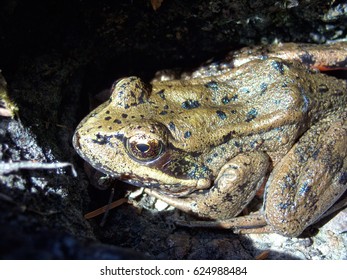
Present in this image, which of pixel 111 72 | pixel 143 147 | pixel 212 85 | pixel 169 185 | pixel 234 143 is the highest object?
pixel 111 72

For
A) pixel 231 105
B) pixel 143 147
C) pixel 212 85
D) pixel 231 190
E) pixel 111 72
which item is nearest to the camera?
pixel 143 147

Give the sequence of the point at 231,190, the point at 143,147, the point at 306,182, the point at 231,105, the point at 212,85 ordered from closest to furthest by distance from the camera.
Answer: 1. the point at 143,147
2. the point at 306,182
3. the point at 231,190
4. the point at 231,105
5. the point at 212,85

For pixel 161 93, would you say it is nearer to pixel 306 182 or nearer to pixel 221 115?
pixel 221 115

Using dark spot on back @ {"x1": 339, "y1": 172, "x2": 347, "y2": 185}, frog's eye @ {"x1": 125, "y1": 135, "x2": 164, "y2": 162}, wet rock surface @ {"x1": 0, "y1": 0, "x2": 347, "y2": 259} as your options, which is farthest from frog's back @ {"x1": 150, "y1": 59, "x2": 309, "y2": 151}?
wet rock surface @ {"x1": 0, "y1": 0, "x2": 347, "y2": 259}

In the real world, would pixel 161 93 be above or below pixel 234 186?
above

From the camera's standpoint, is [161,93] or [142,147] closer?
[142,147]

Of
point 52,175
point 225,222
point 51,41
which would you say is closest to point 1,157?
point 52,175

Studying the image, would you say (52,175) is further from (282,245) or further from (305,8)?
(305,8)

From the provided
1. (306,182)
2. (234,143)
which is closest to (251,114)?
(234,143)
